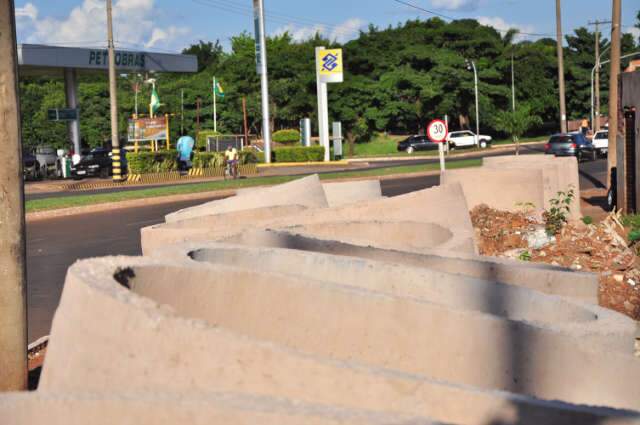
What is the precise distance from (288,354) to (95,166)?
139 feet

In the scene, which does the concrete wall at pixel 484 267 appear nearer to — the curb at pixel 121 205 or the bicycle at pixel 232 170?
the curb at pixel 121 205

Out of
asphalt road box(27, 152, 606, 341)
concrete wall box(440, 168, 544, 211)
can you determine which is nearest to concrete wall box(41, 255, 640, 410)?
asphalt road box(27, 152, 606, 341)

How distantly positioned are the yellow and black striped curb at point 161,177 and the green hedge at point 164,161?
2.45ft

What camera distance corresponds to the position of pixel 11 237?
244 inches

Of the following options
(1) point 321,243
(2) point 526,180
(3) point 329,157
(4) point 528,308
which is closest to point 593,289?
(4) point 528,308

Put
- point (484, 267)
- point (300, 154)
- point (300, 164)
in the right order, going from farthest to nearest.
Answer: point (300, 154) < point (300, 164) < point (484, 267)

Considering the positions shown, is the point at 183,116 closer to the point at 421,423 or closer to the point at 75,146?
the point at 75,146

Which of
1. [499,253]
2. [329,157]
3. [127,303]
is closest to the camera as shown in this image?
[127,303]

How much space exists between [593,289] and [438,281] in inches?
49.0

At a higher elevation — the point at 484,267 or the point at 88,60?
the point at 88,60

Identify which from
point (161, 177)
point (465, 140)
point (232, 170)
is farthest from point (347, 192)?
point (465, 140)

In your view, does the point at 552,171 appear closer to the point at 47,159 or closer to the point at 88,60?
the point at 88,60

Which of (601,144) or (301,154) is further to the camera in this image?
(301,154)

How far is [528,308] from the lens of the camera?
604 cm
